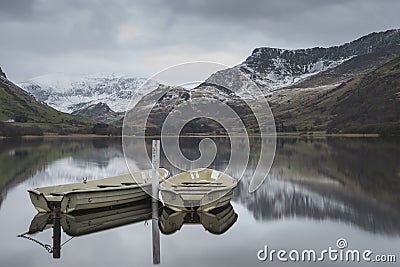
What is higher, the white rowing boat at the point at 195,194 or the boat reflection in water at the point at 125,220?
the white rowing boat at the point at 195,194

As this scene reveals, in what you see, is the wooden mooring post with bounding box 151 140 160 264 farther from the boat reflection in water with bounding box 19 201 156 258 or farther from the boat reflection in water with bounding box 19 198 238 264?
the boat reflection in water with bounding box 19 201 156 258

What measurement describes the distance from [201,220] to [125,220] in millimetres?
4332

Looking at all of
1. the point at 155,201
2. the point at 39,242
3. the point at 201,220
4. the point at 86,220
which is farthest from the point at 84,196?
the point at 201,220

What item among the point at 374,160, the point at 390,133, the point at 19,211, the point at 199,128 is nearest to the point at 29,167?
the point at 19,211

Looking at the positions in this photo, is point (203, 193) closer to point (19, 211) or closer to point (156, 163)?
point (156, 163)

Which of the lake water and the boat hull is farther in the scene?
the boat hull

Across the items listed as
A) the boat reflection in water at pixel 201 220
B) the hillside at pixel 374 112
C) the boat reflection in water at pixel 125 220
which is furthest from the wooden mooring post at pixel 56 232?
the hillside at pixel 374 112

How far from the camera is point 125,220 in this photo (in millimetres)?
24078

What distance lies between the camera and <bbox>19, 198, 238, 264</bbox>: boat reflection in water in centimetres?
2189

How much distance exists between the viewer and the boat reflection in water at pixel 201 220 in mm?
22266

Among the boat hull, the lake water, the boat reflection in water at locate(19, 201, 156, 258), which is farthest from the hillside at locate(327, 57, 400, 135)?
the boat reflection in water at locate(19, 201, 156, 258)

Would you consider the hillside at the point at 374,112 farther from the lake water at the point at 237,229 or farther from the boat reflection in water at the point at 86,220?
the boat reflection in water at the point at 86,220

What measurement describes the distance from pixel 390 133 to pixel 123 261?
12576 centimetres

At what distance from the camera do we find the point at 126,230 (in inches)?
875
